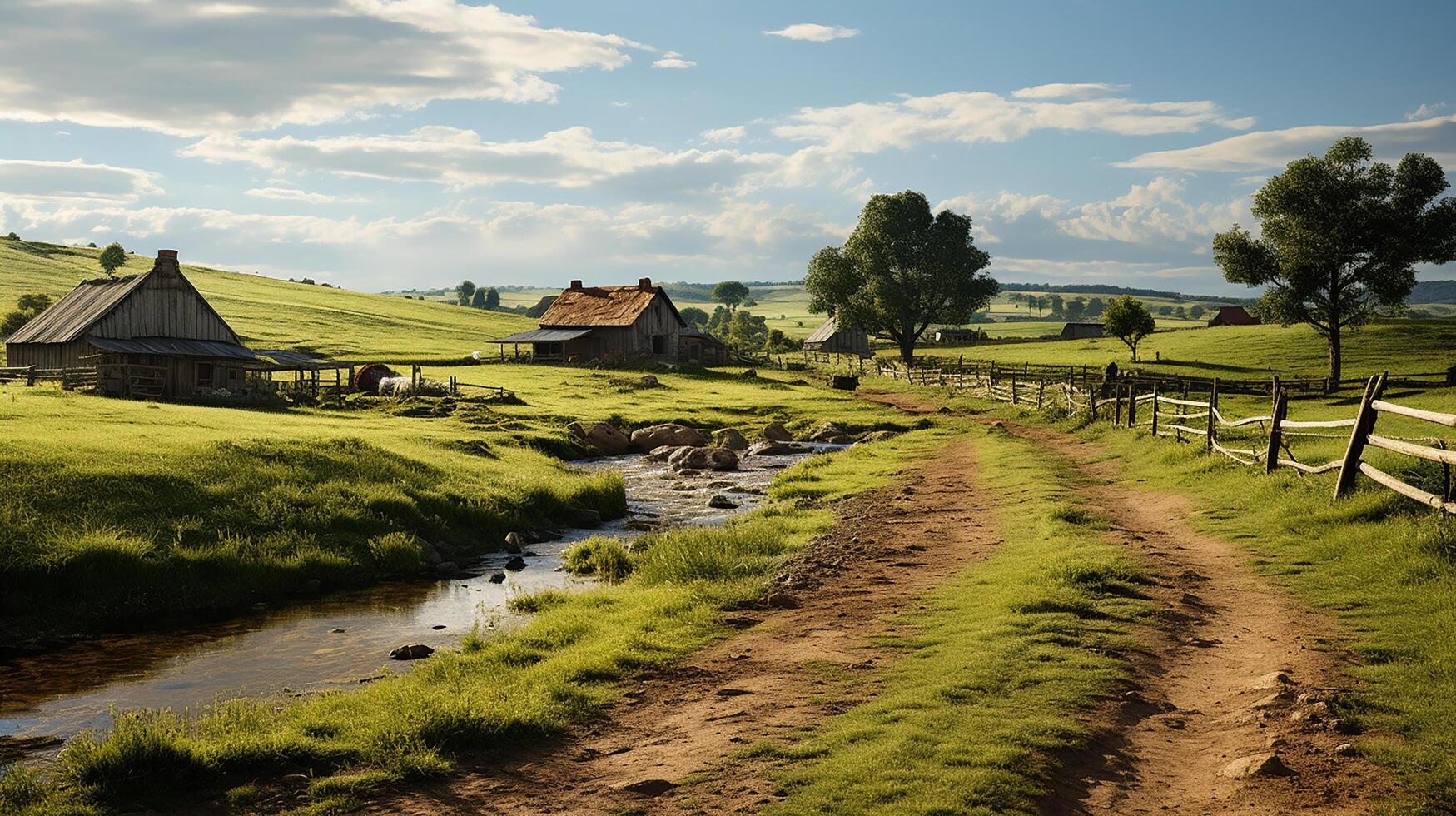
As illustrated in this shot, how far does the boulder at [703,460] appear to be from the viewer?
33.5 metres

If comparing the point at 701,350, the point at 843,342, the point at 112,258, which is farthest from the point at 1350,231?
the point at 112,258

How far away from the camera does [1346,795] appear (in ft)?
22.8

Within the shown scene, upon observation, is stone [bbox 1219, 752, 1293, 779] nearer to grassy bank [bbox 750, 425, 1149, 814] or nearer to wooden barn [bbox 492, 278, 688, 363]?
grassy bank [bbox 750, 425, 1149, 814]

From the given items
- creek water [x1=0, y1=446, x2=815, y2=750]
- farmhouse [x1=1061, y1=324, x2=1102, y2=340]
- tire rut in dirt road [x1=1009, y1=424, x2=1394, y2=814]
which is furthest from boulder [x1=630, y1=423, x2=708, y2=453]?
farmhouse [x1=1061, y1=324, x2=1102, y2=340]

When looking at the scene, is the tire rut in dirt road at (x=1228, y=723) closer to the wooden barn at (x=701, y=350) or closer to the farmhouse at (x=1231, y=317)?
the wooden barn at (x=701, y=350)

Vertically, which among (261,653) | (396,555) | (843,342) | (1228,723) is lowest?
(261,653)

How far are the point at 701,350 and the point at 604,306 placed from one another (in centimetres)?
939

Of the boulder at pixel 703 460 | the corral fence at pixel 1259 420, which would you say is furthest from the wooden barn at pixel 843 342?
the boulder at pixel 703 460

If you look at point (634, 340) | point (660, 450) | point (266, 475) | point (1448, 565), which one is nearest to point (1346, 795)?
point (1448, 565)

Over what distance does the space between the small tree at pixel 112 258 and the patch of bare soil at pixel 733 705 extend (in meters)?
129

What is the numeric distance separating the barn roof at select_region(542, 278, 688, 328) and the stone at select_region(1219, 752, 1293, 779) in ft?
233

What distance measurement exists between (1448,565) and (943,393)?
154 ft

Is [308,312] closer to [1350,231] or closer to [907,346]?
[907,346]

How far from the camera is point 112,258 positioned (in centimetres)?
11956
